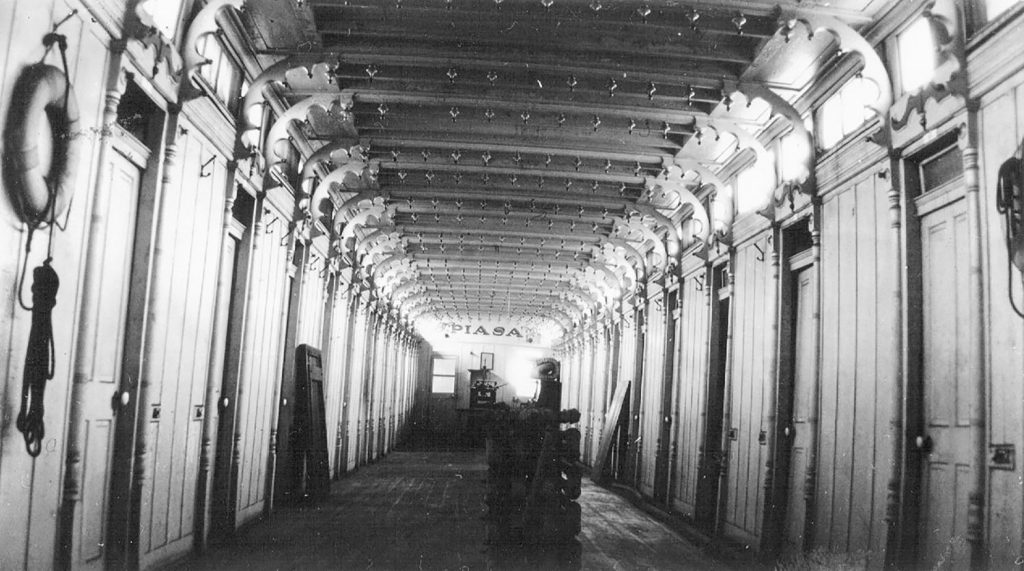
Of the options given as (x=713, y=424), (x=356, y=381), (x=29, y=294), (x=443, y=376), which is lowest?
(x=713, y=424)

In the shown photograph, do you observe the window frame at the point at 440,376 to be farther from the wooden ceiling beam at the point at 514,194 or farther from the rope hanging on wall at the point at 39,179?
the rope hanging on wall at the point at 39,179

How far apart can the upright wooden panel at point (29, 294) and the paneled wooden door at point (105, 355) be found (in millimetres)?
244

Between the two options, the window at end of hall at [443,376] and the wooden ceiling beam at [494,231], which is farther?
the window at end of hall at [443,376]

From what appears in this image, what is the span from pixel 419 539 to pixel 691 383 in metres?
4.84

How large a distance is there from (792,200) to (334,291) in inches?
302

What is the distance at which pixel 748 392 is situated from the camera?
8.95 m

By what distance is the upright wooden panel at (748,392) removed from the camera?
8430 mm

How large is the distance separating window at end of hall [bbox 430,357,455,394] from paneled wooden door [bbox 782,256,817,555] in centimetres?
2483

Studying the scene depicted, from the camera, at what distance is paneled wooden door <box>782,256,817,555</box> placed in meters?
7.28

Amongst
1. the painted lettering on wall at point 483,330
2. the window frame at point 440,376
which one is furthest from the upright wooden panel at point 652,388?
the window frame at point 440,376

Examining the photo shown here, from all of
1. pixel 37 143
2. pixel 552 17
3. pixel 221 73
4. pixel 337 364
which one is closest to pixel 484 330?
pixel 337 364

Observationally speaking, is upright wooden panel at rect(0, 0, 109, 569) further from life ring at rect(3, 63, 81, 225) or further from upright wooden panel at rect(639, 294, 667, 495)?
upright wooden panel at rect(639, 294, 667, 495)

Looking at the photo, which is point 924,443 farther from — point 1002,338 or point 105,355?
point 105,355

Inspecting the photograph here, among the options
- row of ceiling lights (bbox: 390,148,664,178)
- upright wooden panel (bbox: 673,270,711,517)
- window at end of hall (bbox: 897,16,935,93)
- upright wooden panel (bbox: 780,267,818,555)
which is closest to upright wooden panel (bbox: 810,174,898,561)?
upright wooden panel (bbox: 780,267,818,555)
